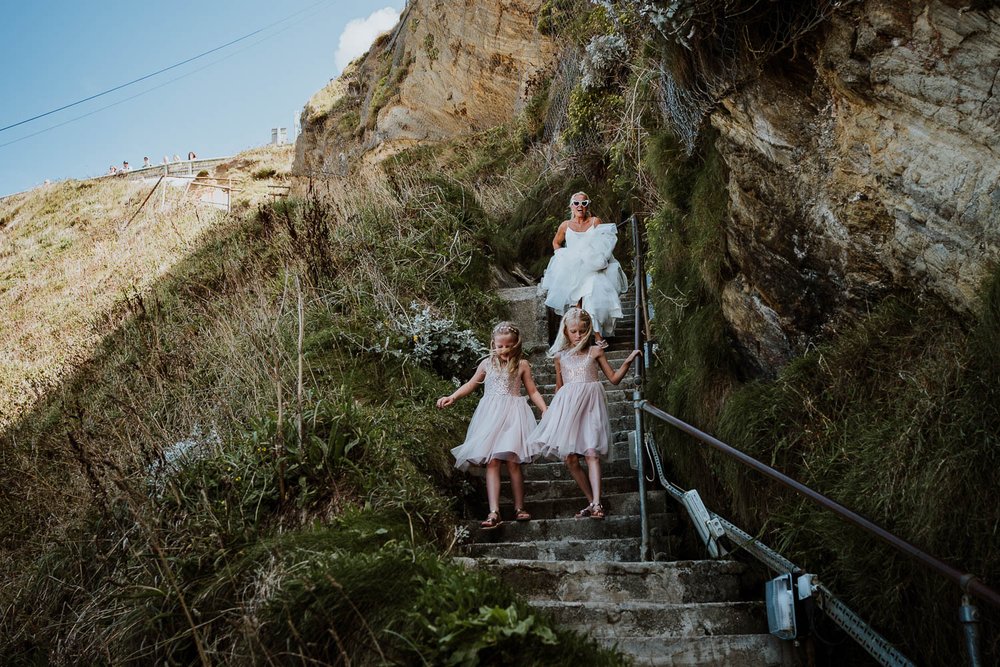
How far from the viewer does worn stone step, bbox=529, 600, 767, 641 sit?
395 cm

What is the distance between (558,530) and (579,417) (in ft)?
2.62

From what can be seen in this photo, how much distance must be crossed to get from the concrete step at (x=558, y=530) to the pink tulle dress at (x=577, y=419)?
0.46 metres

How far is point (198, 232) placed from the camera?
13.6 m

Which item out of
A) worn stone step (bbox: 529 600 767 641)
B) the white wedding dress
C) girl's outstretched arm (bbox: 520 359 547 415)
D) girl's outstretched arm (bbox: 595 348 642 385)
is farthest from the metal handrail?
the white wedding dress

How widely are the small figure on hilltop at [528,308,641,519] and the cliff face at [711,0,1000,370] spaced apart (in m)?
1.09

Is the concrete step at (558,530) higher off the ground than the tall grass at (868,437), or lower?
lower

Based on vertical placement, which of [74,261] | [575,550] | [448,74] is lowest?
[575,550]

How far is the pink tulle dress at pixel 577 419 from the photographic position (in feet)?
17.8

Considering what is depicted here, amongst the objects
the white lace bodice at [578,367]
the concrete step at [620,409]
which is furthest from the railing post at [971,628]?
the concrete step at [620,409]

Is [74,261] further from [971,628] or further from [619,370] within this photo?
[971,628]

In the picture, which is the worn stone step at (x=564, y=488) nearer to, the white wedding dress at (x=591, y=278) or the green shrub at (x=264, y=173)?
the white wedding dress at (x=591, y=278)

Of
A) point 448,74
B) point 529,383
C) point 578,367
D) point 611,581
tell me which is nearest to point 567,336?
point 578,367

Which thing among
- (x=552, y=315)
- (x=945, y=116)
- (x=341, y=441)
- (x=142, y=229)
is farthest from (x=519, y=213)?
(x=142, y=229)

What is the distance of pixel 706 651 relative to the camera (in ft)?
12.3
